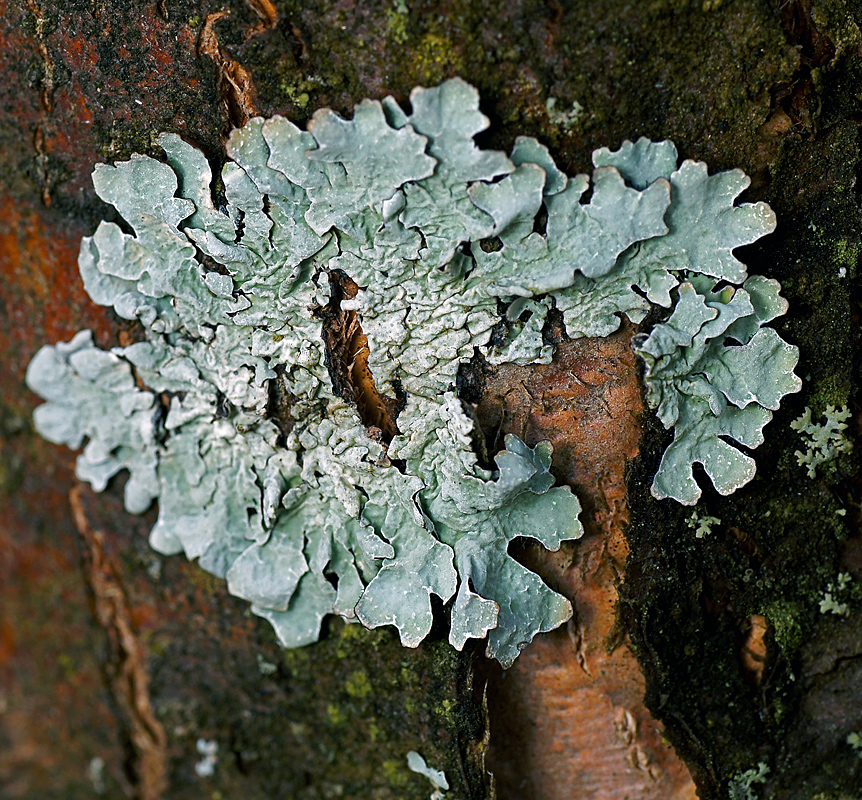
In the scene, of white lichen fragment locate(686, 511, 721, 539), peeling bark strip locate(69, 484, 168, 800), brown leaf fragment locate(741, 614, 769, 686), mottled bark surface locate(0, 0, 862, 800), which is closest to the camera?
mottled bark surface locate(0, 0, 862, 800)

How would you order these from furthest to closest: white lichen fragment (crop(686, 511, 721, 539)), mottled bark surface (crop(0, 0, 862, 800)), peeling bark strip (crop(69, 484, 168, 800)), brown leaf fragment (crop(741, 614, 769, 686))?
brown leaf fragment (crop(741, 614, 769, 686))
white lichen fragment (crop(686, 511, 721, 539))
peeling bark strip (crop(69, 484, 168, 800))
mottled bark surface (crop(0, 0, 862, 800))

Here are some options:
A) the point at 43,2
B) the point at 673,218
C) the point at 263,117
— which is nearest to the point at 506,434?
the point at 673,218

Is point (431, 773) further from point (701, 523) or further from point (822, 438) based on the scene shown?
point (822, 438)

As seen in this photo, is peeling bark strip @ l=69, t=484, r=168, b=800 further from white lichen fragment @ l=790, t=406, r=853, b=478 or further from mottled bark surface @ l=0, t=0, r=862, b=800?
white lichen fragment @ l=790, t=406, r=853, b=478

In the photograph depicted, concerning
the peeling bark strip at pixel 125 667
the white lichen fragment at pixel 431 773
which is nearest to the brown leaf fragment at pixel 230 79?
the peeling bark strip at pixel 125 667

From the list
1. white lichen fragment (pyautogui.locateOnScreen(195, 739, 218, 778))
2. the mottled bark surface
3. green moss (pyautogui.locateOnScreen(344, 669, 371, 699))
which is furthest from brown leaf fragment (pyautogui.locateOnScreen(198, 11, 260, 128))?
white lichen fragment (pyautogui.locateOnScreen(195, 739, 218, 778))

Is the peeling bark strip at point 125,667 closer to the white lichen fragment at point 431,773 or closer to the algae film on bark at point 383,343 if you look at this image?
the algae film on bark at point 383,343

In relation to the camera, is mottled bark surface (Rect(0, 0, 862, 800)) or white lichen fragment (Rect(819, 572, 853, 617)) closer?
mottled bark surface (Rect(0, 0, 862, 800))
